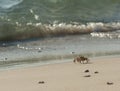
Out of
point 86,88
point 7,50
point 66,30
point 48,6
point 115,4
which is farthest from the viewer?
point 115,4

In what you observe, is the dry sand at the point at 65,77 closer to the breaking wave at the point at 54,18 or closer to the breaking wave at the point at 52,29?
the breaking wave at the point at 52,29

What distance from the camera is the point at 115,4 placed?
1872 cm

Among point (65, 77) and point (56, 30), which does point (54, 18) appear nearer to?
point (56, 30)

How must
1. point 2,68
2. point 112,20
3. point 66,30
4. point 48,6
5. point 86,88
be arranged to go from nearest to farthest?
1. point 86,88
2. point 2,68
3. point 66,30
4. point 112,20
5. point 48,6

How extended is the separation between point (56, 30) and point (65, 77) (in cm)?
671

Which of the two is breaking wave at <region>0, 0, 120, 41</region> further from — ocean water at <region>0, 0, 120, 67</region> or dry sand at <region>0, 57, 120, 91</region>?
dry sand at <region>0, 57, 120, 91</region>

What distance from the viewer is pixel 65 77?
24.8 feet

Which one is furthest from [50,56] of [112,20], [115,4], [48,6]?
[115,4]

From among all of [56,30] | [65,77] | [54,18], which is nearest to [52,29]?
[56,30]

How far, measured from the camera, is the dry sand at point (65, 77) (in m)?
6.83

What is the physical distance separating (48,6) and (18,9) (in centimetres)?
155

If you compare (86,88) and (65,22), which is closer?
(86,88)

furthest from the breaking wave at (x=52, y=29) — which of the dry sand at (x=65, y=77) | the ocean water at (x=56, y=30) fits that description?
the dry sand at (x=65, y=77)

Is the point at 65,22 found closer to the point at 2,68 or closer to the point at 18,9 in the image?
the point at 18,9
